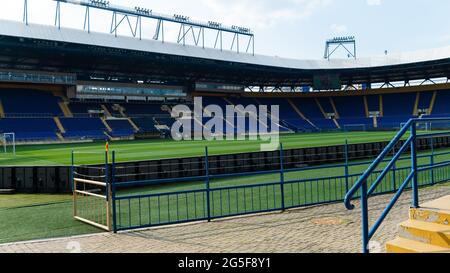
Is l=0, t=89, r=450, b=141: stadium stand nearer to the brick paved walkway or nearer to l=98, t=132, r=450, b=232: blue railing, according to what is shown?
l=98, t=132, r=450, b=232: blue railing

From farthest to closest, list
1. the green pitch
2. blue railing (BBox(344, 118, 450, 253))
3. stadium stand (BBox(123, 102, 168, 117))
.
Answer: stadium stand (BBox(123, 102, 168, 117))
the green pitch
blue railing (BBox(344, 118, 450, 253))

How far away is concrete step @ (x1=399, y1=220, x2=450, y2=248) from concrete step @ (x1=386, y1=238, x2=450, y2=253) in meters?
0.06

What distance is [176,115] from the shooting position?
210 ft

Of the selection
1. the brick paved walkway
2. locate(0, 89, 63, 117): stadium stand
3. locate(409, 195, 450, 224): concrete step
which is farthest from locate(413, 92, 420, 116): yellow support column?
locate(409, 195, 450, 224): concrete step

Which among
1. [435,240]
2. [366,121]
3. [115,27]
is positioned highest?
[115,27]

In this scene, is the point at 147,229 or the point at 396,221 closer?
the point at 396,221

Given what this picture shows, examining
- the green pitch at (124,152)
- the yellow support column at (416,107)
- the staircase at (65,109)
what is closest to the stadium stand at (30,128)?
the staircase at (65,109)

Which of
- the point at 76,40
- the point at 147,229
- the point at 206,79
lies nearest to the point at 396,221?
the point at 147,229

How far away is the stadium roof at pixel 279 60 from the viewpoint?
46188 millimetres

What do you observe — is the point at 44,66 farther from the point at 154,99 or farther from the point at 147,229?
the point at 147,229

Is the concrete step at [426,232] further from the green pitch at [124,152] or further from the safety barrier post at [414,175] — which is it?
the green pitch at [124,152]

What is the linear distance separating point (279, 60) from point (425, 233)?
64.7 metres

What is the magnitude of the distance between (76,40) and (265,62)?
3030 cm

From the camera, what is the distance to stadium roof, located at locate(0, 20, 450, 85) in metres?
46.2
